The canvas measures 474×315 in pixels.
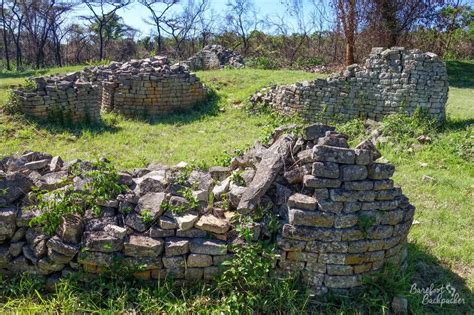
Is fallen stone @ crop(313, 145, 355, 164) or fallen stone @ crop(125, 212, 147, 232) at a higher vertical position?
fallen stone @ crop(313, 145, 355, 164)

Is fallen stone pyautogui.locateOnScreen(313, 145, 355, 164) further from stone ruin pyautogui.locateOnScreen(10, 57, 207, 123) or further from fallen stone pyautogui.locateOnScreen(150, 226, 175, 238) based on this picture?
stone ruin pyautogui.locateOnScreen(10, 57, 207, 123)

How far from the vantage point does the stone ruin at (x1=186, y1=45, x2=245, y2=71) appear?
1652 centimetres

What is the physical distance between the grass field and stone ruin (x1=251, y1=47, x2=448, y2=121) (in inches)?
20.2

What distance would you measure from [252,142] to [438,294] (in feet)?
14.9

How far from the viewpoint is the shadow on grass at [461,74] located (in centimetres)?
1457

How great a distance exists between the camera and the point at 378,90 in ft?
26.1

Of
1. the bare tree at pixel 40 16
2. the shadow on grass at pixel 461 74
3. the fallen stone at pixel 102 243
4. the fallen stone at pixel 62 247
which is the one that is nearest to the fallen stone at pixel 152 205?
the fallen stone at pixel 102 243

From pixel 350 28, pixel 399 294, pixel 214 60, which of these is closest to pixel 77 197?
pixel 399 294

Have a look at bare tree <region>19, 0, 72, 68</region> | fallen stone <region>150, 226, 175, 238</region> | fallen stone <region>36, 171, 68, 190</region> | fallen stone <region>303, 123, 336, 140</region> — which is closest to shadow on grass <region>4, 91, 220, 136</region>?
fallen stone <region>36, 171, 68, 190</region>

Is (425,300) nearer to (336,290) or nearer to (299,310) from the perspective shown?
(336,290)

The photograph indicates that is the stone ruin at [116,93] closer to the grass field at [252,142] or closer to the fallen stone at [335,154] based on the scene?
the grass field at [252,142]

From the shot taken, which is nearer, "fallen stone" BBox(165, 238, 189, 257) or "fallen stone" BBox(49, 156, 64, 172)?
"fallen stone" BBox(165, 238, 189, 257)

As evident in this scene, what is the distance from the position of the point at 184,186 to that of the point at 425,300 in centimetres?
209

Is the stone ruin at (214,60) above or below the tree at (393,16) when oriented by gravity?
below
